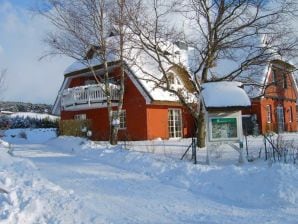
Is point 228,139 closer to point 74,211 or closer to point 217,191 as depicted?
point 217,191

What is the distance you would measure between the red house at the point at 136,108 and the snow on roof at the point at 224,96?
477 inches

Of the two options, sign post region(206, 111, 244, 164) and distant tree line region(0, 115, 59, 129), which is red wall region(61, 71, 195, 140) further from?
distant tree line region(0, 115, 59, 129)

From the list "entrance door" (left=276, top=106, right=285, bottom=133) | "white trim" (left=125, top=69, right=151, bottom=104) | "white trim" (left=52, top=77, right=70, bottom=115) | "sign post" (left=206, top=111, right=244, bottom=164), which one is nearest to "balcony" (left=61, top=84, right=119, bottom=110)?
"white trim" (left=125, top=69, right=151, bottom=104)

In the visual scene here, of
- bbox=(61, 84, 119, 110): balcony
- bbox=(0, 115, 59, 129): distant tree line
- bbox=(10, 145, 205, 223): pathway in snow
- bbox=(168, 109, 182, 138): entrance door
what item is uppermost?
bbox=(61, 84, 119, 110): balcony

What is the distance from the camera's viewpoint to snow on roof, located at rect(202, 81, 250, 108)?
12829 millimetres

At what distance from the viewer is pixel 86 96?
29547mm

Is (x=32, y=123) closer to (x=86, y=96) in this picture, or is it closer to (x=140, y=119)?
(x=86, y=96)

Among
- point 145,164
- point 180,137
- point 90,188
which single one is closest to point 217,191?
point 90,188

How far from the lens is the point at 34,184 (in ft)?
31.8

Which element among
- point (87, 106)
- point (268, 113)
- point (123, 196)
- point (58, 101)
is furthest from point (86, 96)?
point (123, 196)

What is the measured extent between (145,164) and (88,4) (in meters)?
12.4

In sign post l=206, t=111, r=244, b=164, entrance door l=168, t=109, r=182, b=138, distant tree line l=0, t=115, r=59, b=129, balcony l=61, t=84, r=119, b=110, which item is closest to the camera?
sign post l=206, t=111, r=244, b=164

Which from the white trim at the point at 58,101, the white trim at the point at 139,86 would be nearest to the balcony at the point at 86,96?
the white trim at the point at 139,86

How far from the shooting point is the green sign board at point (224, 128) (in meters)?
13.1
